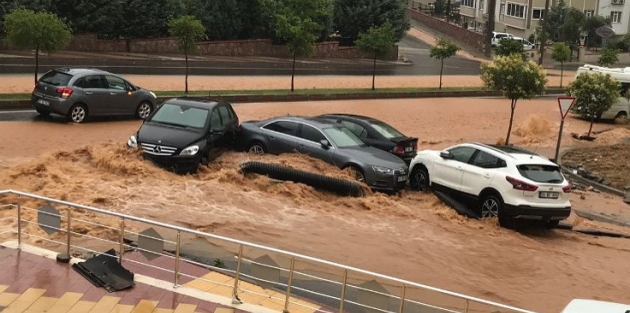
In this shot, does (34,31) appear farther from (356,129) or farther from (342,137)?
(342,137)

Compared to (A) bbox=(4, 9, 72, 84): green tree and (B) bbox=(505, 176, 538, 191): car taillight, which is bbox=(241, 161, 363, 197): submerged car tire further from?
(A) bbox=(4, 9, 72, 84): green tree

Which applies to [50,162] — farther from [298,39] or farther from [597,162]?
[298,39]

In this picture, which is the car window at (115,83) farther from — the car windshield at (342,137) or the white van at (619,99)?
the white van at (619,99)

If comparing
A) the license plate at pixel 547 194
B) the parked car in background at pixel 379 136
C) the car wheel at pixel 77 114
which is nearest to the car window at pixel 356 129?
the parked car in background at pixel 379 136

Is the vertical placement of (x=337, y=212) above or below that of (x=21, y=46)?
below

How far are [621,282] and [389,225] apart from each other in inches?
163

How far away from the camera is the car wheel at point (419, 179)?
1690 cm

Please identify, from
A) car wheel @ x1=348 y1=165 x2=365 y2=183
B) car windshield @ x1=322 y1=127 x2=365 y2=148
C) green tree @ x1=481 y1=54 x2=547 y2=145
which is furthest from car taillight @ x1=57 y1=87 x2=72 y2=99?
green tree @ x1=481 y1=54 x2=547 y2=145

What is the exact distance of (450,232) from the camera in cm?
1430

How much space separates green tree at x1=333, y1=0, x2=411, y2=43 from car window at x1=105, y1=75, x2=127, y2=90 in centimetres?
3546

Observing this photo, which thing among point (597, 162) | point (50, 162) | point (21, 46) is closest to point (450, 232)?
point (50, 162)

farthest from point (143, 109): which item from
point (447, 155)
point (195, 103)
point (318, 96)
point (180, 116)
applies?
point (318, 96)

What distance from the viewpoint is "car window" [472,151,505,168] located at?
15055 millimetres

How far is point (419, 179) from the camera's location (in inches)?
676
